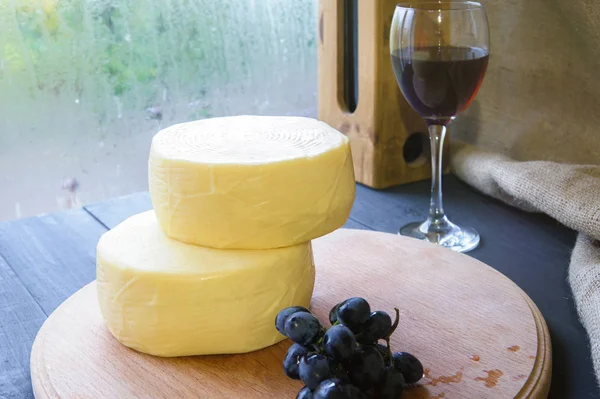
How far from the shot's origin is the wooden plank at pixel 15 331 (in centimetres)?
70

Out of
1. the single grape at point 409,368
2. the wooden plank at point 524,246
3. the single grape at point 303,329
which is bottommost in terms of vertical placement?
the wooden plank at point 524,246

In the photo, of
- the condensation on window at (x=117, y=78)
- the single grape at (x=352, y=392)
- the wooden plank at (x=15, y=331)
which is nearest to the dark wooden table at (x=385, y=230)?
the wooden plank at (x=15, y=331)

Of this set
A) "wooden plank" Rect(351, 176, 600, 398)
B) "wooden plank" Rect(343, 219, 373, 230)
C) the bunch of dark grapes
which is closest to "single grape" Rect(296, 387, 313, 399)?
the bunch of dark grapes

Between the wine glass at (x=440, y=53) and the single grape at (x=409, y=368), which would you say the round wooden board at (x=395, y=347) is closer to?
the single grape at (x=409, y=368)

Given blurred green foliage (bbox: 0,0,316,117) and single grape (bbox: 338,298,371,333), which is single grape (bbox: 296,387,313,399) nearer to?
single grape (bbox: 338,298,371,333)

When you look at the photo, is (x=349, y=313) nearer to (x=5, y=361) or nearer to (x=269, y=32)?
(x=5, y=361)

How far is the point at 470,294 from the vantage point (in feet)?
2.60

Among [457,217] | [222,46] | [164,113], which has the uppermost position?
[222,46]

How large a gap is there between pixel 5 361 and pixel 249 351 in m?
0.25

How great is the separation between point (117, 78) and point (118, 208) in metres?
0.24

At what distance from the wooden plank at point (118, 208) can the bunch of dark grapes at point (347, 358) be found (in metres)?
0.55

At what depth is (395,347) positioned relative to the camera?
704 mm

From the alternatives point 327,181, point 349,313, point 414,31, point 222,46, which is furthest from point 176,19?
point 349,313

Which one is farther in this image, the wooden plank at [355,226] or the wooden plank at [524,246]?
the wooden plank at [355,226]
